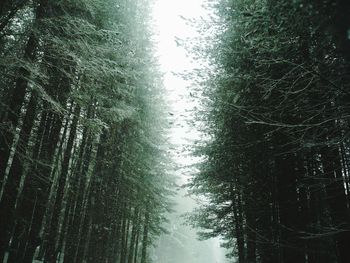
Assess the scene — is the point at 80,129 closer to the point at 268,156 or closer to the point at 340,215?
the point at 268,156

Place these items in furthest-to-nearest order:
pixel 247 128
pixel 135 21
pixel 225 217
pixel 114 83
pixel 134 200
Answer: pixel 134 200 → pixel 135 21 → pixel 225 217 → pixel 114 83 → pixel 247 128

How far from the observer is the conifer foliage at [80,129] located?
7.51 metres

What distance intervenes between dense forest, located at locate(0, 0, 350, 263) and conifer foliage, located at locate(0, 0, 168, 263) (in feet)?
0.23

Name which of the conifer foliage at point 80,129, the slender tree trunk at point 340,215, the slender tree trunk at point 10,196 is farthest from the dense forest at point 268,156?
the slender tree trunk at point 10,196

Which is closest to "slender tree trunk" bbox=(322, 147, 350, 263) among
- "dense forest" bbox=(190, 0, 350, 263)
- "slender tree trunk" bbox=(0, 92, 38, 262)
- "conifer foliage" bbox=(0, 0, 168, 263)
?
"dense forest" bbox=(190, 0, 350, 263)

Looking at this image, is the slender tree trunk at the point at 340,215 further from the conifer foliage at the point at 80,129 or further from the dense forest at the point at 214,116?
the conifer foliage at the point at 80,129

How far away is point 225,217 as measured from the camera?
14.0 meters

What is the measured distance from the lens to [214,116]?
386 inches

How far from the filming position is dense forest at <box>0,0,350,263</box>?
201 inches

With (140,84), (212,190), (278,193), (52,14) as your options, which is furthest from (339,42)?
(140,84)

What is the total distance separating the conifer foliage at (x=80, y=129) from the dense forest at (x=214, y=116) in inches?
2.8

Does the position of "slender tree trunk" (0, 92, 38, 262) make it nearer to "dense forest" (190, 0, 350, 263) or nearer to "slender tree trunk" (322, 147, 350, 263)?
"dense forest" (190, 0, 350, 263)

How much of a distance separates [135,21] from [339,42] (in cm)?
1412

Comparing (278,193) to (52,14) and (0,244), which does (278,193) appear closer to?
(0,244)
